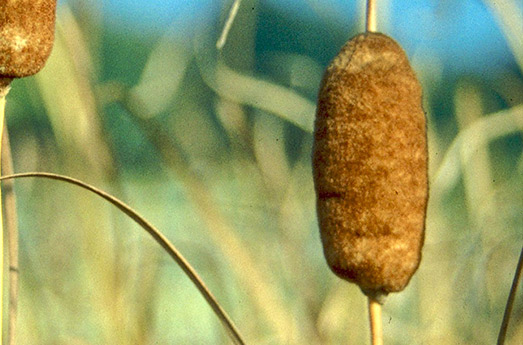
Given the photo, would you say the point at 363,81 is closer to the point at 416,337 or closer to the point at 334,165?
the point at 334,165

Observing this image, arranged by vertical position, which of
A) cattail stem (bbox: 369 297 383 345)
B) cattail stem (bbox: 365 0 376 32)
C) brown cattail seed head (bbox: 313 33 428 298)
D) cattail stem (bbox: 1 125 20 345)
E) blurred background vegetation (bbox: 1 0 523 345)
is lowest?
blurred background vegetation (bbox: 1 0 523 345)

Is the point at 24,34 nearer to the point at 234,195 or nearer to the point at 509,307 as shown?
the point at 509,307

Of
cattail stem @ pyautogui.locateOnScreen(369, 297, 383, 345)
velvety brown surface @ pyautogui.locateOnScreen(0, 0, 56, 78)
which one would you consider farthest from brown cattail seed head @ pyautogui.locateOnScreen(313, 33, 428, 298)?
velvety brown surface @ pyautogui.locateOnScreen(0, 0, 56, 78)

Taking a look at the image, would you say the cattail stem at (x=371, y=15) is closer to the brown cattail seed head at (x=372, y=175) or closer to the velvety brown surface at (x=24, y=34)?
the brown cattail seed head at (x=372, y=175)

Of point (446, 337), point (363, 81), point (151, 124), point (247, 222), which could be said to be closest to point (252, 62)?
point (247, 222)

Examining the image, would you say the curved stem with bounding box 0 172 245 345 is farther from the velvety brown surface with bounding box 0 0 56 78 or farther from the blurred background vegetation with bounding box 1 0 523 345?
the blurred background vegetation with bounding box 1 0 523 345

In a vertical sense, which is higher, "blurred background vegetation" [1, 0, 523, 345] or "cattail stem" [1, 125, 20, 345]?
"cattail stem" [1, 125, 20, 345]
